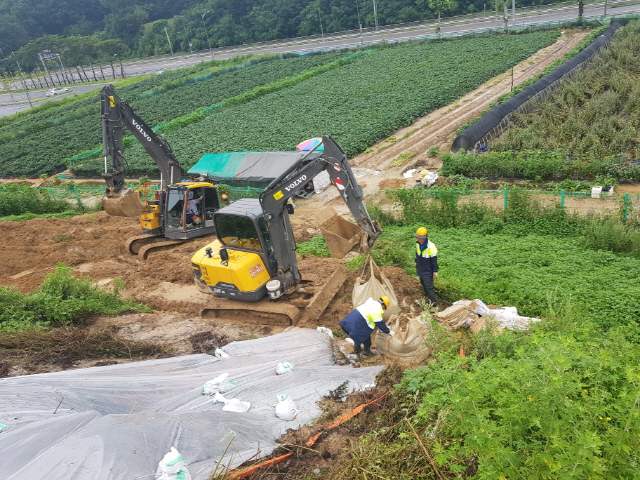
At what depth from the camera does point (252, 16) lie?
284ft

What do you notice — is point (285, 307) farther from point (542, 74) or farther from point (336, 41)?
point (336, 41)

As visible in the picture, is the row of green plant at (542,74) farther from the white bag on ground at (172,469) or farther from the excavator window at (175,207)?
the white bag on ground at (172,469)

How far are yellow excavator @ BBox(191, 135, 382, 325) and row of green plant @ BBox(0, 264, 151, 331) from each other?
2.24m

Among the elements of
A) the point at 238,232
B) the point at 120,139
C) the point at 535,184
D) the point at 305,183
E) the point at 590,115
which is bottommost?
the point at 535,184

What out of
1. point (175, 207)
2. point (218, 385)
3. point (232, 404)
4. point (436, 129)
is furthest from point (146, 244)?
point (436, 129)

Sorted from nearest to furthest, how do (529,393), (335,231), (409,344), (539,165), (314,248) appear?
(529,393) → (409,344) → (335,231) → (314,248) → (539,165)

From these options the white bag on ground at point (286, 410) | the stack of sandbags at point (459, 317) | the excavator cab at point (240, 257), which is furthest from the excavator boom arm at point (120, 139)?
the white bag on ground at point (286, 410)

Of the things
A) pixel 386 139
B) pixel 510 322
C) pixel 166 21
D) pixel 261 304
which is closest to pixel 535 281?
pixel 510 322

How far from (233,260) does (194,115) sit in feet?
96.0

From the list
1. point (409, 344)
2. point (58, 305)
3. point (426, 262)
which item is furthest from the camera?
point (58, 305)

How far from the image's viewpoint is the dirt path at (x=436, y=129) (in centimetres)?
2191

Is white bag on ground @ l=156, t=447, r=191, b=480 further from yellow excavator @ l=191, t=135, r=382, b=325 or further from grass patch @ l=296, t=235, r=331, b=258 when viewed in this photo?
grass patch @ l=296, t=235, r=331, b=258

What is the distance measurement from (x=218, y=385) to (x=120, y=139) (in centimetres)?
1274

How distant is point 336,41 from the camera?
2672 inches
